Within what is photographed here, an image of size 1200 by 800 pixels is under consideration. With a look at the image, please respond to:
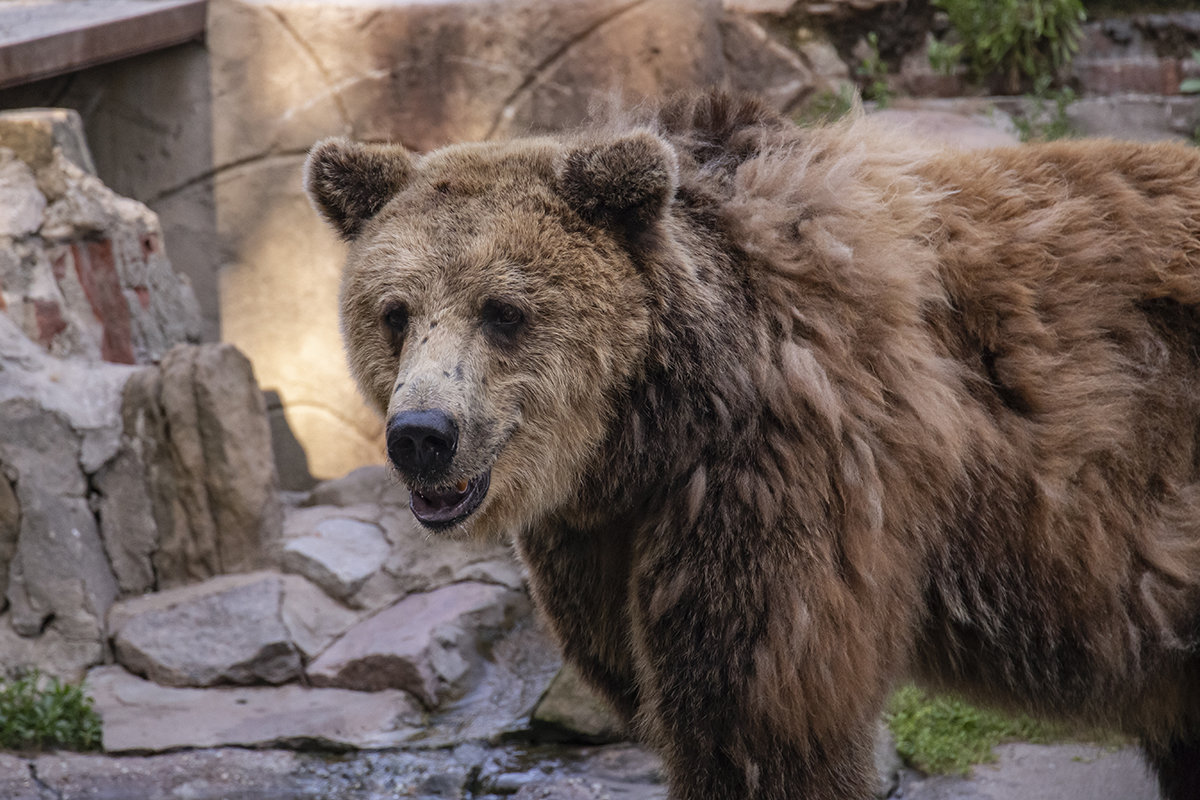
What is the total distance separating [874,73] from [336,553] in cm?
496

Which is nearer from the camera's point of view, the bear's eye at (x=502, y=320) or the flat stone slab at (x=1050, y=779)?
the bear's eye at (x=502, y=320)


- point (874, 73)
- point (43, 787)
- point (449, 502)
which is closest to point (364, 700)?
point (43, 787)

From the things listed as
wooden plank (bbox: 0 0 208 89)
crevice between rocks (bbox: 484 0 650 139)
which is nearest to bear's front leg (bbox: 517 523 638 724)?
crevice between rocks (bbox: 484 0 650 139)

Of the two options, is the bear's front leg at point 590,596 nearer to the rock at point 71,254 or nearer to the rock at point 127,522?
the rock at point 127,522

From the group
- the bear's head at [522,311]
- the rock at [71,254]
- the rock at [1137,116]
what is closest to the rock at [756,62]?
the rock at [1137,116]

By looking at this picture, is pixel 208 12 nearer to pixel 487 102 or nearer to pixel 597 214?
pixel 487 102

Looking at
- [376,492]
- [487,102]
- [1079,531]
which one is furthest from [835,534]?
[487,102]

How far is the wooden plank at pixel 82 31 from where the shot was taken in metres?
7.01

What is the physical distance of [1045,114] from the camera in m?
7.85

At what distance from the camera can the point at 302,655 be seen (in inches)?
226

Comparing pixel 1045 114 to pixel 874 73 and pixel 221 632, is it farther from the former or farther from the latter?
pixel 221 632

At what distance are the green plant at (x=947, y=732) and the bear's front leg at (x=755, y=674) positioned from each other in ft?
5.63

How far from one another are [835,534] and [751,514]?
210 mm

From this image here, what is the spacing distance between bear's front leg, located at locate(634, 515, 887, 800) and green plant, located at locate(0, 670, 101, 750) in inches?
125
